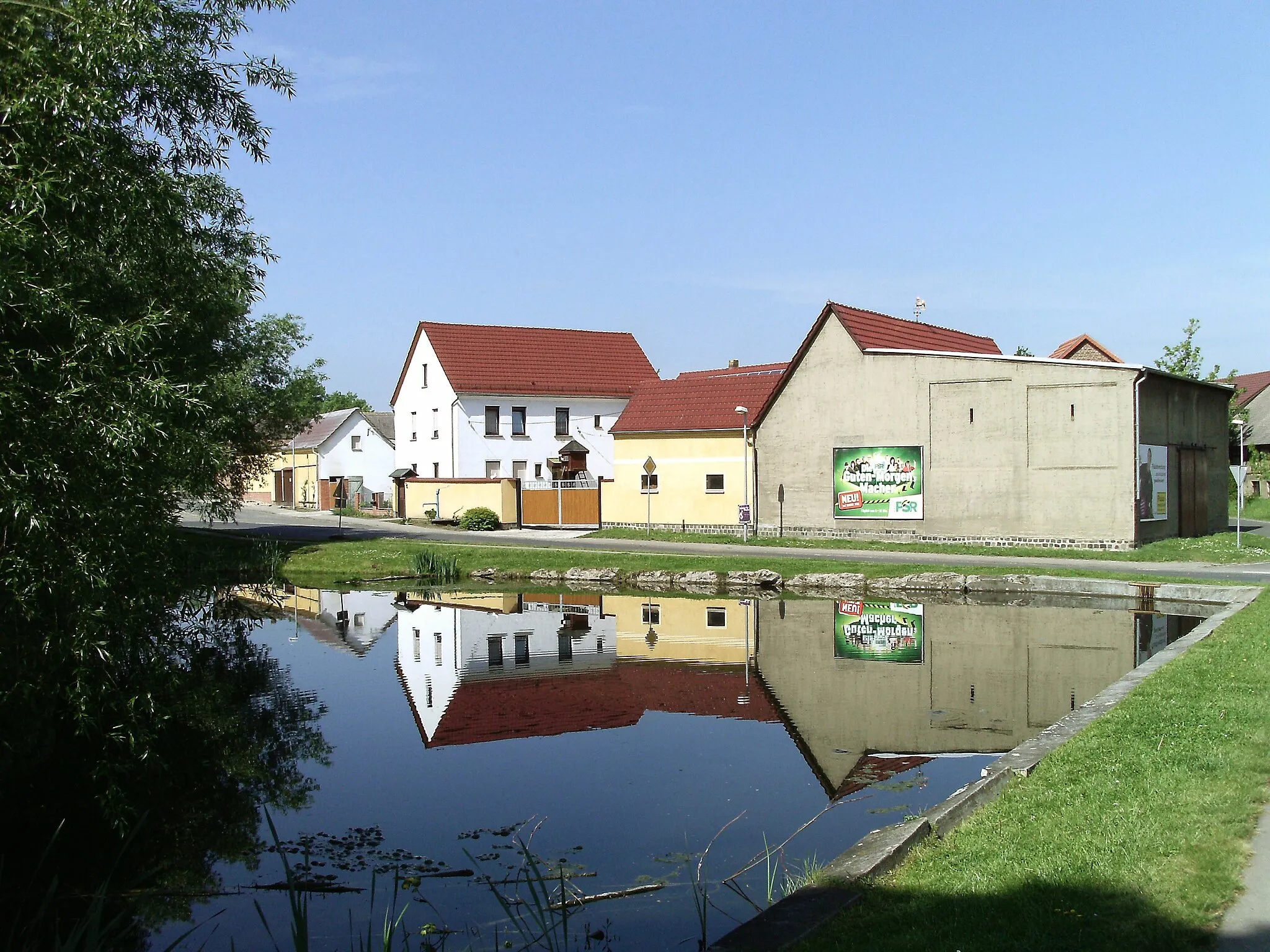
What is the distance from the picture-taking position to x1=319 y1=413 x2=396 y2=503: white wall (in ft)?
213

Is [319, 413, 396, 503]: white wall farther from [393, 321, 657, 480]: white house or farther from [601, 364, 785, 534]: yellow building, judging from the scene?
[601, 364, 785, 534]: yellow building

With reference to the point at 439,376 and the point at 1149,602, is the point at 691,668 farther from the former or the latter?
the point at 439,376

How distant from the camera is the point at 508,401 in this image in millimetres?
53125

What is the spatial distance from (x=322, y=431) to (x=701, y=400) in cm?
3593

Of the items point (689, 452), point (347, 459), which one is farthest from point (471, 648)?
point (347, 459)

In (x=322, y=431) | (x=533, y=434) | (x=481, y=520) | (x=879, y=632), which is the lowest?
(x=879, y=632)

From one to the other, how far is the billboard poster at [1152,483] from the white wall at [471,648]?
16107 millimetres

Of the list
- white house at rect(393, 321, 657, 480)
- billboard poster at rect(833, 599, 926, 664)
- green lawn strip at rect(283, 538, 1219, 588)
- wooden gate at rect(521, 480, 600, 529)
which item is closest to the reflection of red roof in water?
billboard poster at rect(833, 599, 926, 664)

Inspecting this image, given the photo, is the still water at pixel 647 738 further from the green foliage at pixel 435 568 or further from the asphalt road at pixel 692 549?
the green foliage at pixel 435 568

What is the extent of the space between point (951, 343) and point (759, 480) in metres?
8.67

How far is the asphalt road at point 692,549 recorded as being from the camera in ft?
83.3

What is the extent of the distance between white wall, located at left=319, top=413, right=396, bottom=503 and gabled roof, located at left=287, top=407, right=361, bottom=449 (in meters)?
0.42

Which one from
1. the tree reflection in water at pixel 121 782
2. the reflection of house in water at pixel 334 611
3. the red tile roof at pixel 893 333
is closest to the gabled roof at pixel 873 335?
the red tile roof at pixel 893 333

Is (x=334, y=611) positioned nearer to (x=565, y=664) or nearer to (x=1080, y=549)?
(x=565, y=664)
